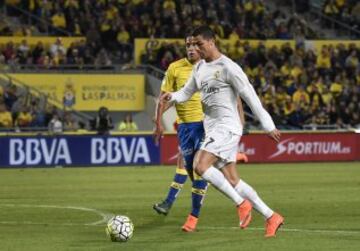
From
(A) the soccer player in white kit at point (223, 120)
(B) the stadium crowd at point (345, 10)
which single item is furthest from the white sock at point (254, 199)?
(B) the stadium crowd at point (345, 10)

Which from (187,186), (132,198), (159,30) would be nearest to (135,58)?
(159,30)

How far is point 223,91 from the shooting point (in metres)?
11.5

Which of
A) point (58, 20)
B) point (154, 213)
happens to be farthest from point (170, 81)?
point (58, 20)

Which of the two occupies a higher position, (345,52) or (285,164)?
(345,52)

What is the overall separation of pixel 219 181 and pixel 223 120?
80cm

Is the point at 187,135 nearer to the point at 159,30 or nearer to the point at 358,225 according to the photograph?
the point at 358,225

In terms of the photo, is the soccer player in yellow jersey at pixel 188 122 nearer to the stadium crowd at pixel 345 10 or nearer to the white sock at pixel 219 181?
the white sock at pixel 219 181

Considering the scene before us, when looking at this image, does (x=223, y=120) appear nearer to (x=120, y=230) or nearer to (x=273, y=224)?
(x=273, y=224)

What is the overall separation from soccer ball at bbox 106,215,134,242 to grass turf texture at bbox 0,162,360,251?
108mm

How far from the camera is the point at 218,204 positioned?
54.7ft

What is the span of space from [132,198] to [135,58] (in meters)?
17.5

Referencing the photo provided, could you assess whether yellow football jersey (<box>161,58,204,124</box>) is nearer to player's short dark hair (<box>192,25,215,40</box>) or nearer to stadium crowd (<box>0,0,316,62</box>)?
player's short dark hair (<box>192,25,215,40</box>)

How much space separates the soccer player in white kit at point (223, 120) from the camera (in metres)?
11.3

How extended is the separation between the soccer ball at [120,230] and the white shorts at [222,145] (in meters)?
1.27
